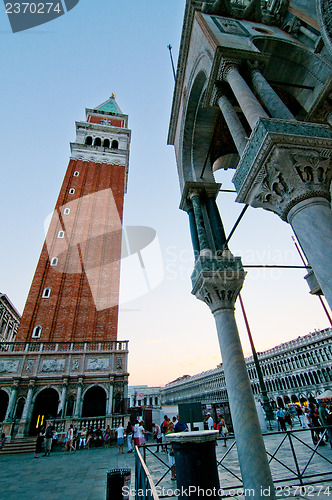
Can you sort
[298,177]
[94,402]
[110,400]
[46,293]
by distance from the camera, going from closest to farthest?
[298,177]
[110,400]
[94,402]
[46,293]

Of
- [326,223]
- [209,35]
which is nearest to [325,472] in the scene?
[326,223]

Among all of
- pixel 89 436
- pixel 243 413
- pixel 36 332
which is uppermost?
pixel 36 332

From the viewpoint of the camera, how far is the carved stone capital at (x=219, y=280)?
14.4 feet

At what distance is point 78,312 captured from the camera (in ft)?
69.3

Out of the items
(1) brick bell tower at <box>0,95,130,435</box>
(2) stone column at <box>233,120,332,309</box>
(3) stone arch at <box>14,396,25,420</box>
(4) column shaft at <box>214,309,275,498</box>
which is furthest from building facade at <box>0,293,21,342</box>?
(2) stone column at <box>233,120,332,309</box>

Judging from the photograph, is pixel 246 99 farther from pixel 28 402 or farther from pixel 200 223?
pixel 28 402

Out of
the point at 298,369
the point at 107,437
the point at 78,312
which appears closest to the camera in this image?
the point at 107,437

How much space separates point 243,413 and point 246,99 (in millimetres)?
4093

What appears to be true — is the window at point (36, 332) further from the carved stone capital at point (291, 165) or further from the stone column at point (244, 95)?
the carved stone capital at point (291, 165)

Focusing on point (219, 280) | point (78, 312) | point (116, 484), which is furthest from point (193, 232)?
point (78, 312)

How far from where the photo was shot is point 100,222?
26.5m

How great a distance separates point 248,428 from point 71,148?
3428cm

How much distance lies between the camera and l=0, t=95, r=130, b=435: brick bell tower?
49.3 feet

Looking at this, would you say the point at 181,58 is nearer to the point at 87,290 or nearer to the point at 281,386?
the point at 87,290
